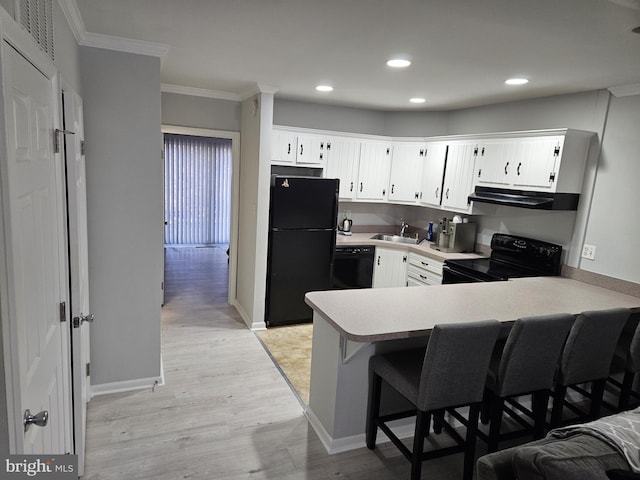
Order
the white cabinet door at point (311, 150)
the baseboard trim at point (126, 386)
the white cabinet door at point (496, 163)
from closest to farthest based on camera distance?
1. the baseboard trim at point (126, 386)
2. the white cabinet door at point (496, 163)
3. the white cabinet door at point (311, 150)

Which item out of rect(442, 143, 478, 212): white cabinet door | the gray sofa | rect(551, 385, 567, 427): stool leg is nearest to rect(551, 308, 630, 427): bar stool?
rect(551, 385, 567, 427): stool leg

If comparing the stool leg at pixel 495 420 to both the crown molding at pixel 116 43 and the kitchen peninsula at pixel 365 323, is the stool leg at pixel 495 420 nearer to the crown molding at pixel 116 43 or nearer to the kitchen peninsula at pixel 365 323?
the kitchen peninsula at pixel 365 323

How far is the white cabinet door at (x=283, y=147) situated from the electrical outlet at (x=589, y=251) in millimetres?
2981

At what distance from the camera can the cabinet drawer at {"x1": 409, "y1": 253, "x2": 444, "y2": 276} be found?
4.35 meters

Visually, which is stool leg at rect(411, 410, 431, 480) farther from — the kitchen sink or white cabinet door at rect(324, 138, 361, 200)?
the kitchen sink

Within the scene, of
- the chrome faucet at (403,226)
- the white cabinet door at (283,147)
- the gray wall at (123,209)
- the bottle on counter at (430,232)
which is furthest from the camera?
the chrome faucet at (403,226)

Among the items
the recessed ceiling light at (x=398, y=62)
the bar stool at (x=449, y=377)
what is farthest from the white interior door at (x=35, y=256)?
the recessed ceiling light at (x=398, y=62)

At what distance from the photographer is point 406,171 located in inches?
201

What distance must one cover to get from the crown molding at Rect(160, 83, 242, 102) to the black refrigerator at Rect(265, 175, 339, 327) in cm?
109

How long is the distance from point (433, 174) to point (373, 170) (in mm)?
730

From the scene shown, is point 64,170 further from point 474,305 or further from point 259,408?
point 474,305

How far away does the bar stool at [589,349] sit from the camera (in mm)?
2291

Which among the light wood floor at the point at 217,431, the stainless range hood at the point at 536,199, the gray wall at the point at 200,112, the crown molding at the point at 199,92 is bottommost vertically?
the light wood floor at the point at 217,431

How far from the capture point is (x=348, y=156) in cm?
500
